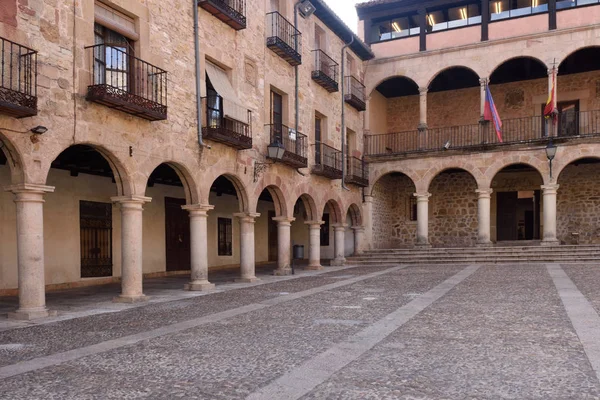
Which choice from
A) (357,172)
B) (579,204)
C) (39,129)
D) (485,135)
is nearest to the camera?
(39,129)

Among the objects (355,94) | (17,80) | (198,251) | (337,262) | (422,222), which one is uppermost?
(355,94)

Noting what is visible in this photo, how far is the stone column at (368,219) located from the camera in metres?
20.5

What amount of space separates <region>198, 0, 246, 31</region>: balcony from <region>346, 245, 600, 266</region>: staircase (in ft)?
31.4

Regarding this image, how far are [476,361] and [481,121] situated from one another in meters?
15.7

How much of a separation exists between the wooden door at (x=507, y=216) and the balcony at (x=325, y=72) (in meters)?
9.00

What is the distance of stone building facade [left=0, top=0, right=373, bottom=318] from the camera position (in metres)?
7.57

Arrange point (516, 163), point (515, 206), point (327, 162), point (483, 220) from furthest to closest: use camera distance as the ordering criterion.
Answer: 1. point (515, 206)
2. point (483, 220)
3. point (516, 163)
4. point (327, 162)

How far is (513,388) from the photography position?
3908mm

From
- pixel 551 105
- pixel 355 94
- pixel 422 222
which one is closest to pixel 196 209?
pixel 355 94

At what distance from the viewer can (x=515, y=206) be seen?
2175 centimetres

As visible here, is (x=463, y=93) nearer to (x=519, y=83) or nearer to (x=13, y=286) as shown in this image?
(x=519, y=83)

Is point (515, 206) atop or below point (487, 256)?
atop

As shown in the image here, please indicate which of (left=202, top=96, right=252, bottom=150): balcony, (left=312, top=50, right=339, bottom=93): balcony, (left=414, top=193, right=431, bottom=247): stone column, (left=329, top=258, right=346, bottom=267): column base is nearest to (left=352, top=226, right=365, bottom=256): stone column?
(left=329, top=258, right=346, bottom=267): column base

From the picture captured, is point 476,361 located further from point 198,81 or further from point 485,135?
point 485,135
